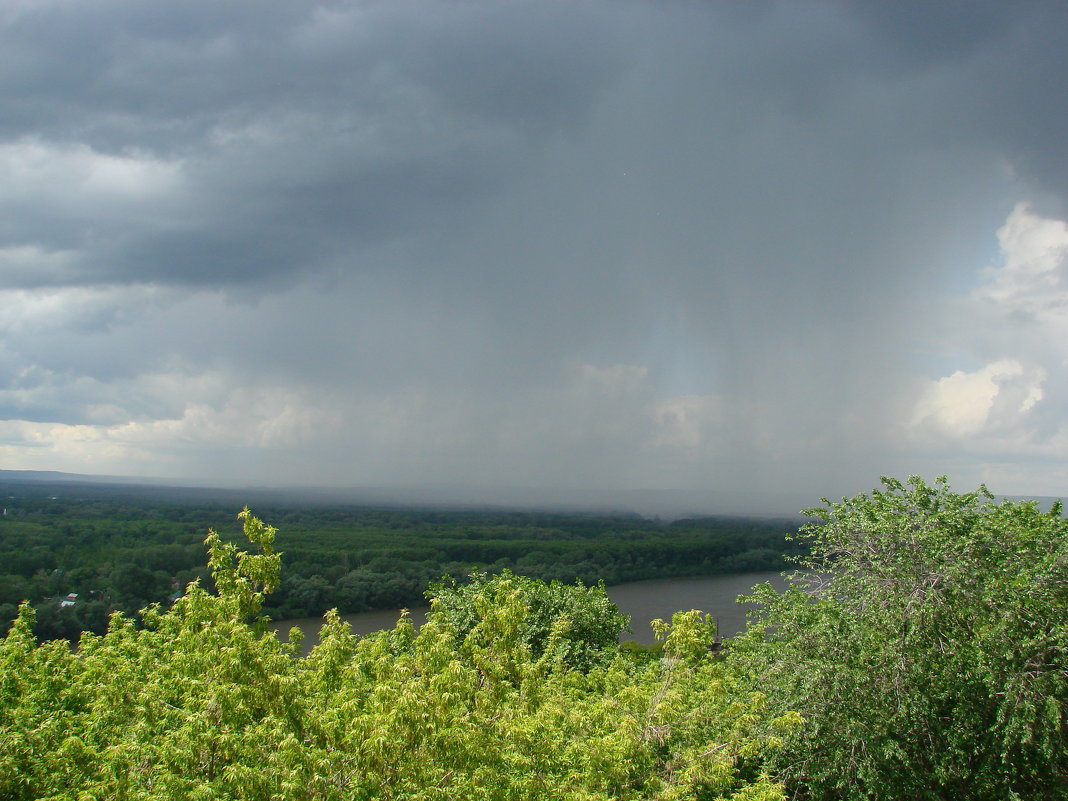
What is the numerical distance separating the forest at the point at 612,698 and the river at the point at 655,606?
32263 millimetres

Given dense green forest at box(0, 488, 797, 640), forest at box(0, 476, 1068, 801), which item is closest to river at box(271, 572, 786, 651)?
dense green forest at box(0, 488, 797, 640)

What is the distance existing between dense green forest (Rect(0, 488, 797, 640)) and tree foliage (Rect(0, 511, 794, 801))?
2200 centimetres

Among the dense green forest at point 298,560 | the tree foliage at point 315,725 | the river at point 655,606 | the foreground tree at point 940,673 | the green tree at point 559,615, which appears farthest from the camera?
the dense green forest at point 298,560

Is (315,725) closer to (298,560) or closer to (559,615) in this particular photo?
(559,615)

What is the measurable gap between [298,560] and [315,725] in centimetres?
8928

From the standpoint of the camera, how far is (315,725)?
30.0 ft

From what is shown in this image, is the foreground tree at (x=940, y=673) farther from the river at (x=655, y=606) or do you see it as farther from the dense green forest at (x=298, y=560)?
the river at (x=655, y=606)

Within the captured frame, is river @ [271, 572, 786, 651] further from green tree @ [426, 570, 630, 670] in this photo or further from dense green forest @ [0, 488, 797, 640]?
green tree @ [426, 570, 630, 670]

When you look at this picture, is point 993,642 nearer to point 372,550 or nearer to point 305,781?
point 305,781

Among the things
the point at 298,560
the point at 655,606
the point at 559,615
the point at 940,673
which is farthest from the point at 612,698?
the point at 298,560

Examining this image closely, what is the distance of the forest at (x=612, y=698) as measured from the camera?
8.48 meters

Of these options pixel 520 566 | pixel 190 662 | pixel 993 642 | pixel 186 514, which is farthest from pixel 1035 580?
pixel 186 514

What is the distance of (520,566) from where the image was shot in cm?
10738

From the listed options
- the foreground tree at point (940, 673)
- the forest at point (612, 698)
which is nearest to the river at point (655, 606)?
the forest at point (612, 698)
